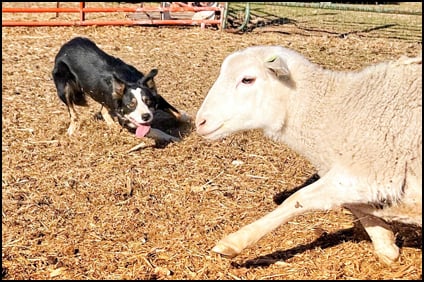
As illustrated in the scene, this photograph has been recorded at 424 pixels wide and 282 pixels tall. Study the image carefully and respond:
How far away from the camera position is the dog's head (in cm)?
559

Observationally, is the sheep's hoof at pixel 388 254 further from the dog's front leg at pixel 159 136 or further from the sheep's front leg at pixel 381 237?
the dog's front leg at pixel 159 136

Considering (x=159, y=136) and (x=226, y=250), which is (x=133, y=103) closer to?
(x=159, y=136)

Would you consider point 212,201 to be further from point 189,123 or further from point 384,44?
point 384,44

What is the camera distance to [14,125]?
621 cm

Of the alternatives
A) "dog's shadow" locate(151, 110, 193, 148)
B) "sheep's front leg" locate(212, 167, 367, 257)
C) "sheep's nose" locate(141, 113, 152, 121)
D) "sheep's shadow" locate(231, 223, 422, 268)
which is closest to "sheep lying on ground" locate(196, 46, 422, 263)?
"sheep's front leg" locate(212, 167, 367, 257)

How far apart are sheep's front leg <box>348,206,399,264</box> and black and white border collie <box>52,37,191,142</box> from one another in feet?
8.41

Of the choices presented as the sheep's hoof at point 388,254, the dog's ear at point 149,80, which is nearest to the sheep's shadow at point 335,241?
the sheep's hoof at point 388,254

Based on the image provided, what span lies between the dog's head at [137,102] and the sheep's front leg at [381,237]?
2.56m

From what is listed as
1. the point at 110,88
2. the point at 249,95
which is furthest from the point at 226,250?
the point at 110,88

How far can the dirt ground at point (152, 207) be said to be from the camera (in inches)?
138

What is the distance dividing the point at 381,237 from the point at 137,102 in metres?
2.80

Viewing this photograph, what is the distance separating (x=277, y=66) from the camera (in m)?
3.38

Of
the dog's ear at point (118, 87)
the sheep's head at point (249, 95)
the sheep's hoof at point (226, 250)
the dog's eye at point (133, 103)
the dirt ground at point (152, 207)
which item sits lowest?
the dirt ground at point (152, 207)

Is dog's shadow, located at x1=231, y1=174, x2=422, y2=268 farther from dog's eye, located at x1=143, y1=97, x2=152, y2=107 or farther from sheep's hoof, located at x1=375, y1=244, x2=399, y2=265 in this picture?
dog's eye, located at x1=143, y1=97, x2=152, y2=107
